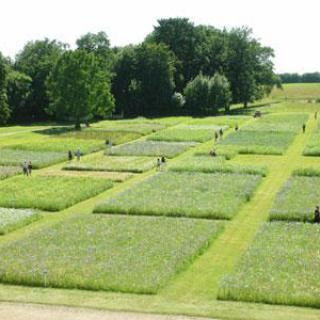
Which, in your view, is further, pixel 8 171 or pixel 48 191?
pixel 8 171

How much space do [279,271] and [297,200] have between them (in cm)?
1403

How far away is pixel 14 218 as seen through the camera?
35.0 metres

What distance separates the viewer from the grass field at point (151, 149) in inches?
2442

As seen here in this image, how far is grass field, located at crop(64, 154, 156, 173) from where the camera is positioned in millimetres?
52688

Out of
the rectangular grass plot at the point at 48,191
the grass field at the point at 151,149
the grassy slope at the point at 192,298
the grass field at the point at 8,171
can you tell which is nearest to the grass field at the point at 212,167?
the grass field at the point at 151,149

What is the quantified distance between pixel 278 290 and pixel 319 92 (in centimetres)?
15064

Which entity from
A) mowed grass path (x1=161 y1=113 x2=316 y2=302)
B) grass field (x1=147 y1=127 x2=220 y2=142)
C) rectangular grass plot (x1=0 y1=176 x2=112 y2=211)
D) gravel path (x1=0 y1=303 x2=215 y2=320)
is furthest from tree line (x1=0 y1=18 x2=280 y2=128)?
gravel path (x1=0 y1=303 x2=215 y2=320)

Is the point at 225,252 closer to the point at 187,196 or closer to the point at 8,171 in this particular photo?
the point at 187,196

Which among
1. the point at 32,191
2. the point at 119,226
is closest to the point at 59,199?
the point at 32,191

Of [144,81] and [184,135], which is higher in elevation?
[144,81]

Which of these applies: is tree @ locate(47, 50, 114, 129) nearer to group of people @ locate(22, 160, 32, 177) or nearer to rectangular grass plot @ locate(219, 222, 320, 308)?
group of people @ locate(22, 160, 32, 177)

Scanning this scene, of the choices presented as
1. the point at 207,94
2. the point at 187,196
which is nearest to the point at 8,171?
the point at 187,196

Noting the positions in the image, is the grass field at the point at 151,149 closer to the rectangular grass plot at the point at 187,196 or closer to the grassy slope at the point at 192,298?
the rectangular grass plot at the point at 187,196

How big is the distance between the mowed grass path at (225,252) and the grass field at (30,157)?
66.4 ft
